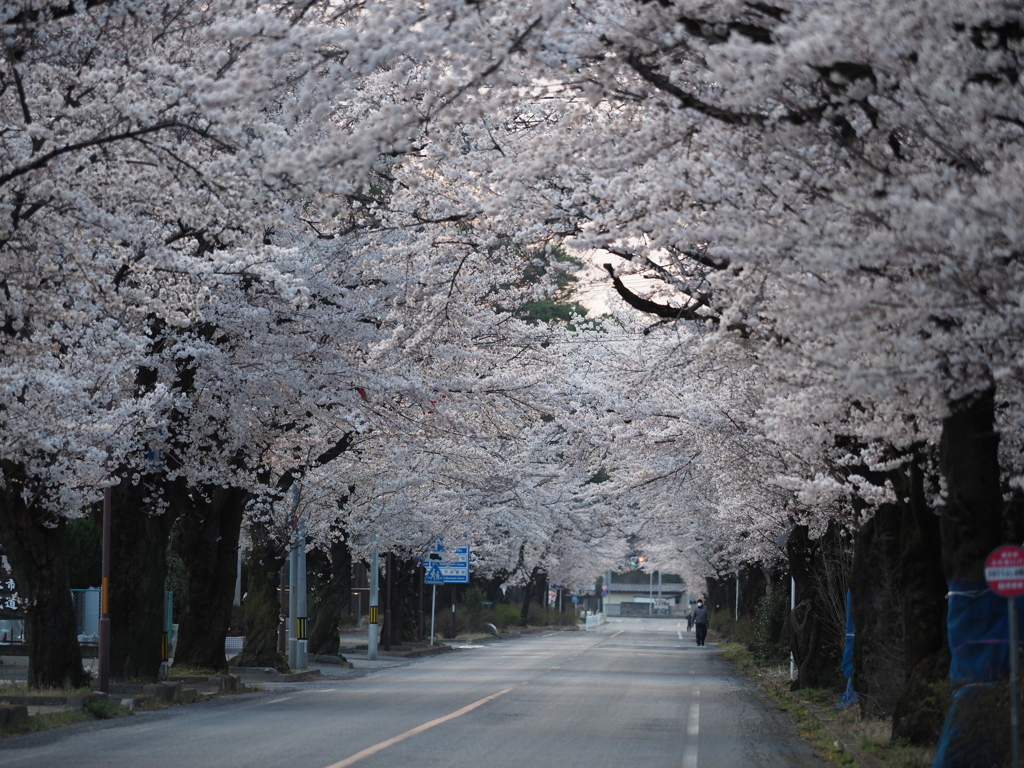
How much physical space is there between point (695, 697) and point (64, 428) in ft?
42.8

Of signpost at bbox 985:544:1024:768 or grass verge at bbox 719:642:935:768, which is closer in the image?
signpost at bbox 985:544:1024:768

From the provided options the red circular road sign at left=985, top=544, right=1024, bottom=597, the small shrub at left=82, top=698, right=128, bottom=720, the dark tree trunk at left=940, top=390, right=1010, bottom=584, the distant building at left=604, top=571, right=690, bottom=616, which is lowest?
the distant building at left=604, top=571, right=690, bottom=616

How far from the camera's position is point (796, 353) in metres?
11.1

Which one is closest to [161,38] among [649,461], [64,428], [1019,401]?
[64,428]

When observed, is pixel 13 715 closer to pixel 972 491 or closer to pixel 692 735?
pixel 692 735

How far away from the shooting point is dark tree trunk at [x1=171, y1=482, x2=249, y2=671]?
24.6 meters

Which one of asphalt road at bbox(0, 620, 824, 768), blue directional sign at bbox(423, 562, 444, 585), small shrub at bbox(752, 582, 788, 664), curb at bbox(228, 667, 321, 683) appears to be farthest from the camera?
blue directional sign at bbox(423, 562, 444, 585)

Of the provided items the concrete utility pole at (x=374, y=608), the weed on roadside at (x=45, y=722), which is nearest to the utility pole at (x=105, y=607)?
the weed on roadside at (x=45, y=722)

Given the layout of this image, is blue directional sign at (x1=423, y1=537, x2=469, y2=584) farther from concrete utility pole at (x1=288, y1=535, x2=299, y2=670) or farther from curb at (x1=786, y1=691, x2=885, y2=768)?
curb at (x1=786, y1=691, x2=885, y2=768)

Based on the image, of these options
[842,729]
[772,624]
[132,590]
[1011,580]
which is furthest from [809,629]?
[1011,580]

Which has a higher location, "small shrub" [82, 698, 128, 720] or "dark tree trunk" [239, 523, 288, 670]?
"dark tree trunk" [239, 523, 288, 670]

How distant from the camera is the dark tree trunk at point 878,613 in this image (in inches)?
675

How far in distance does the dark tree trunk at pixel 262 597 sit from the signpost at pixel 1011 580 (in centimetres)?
2130

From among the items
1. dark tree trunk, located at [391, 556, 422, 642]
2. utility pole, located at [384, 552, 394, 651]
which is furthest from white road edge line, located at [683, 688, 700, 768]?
dark tree trunk, located at [391, 556, 422, 642]
